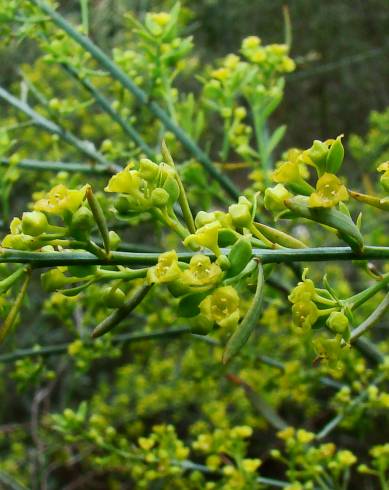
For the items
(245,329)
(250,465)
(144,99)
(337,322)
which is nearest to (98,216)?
(245,329)

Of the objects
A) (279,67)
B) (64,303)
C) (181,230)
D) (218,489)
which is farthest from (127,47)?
(181,230)

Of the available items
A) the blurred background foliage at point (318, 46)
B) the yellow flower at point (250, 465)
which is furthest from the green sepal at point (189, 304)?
the blurred background foliage at point (318, 46)

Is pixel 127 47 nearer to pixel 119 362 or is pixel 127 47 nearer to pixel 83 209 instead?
pixel 119 362

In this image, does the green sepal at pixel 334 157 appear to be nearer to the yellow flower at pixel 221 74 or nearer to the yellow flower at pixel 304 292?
the yellow flower at pixel 304 292

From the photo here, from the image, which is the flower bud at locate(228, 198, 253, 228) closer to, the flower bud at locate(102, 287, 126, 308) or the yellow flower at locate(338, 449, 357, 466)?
the flower bud at locate(102, 287, 126, 308)

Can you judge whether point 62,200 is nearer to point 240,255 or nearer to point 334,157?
point 240,255

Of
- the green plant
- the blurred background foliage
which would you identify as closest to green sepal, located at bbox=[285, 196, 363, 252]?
the green plant
